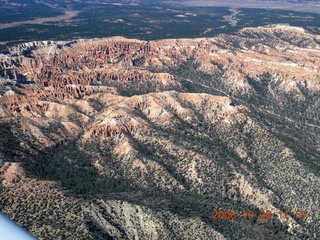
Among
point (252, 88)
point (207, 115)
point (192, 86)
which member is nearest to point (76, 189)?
point (207, 115)

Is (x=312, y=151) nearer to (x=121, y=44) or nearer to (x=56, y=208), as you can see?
(x=56, y=208)
